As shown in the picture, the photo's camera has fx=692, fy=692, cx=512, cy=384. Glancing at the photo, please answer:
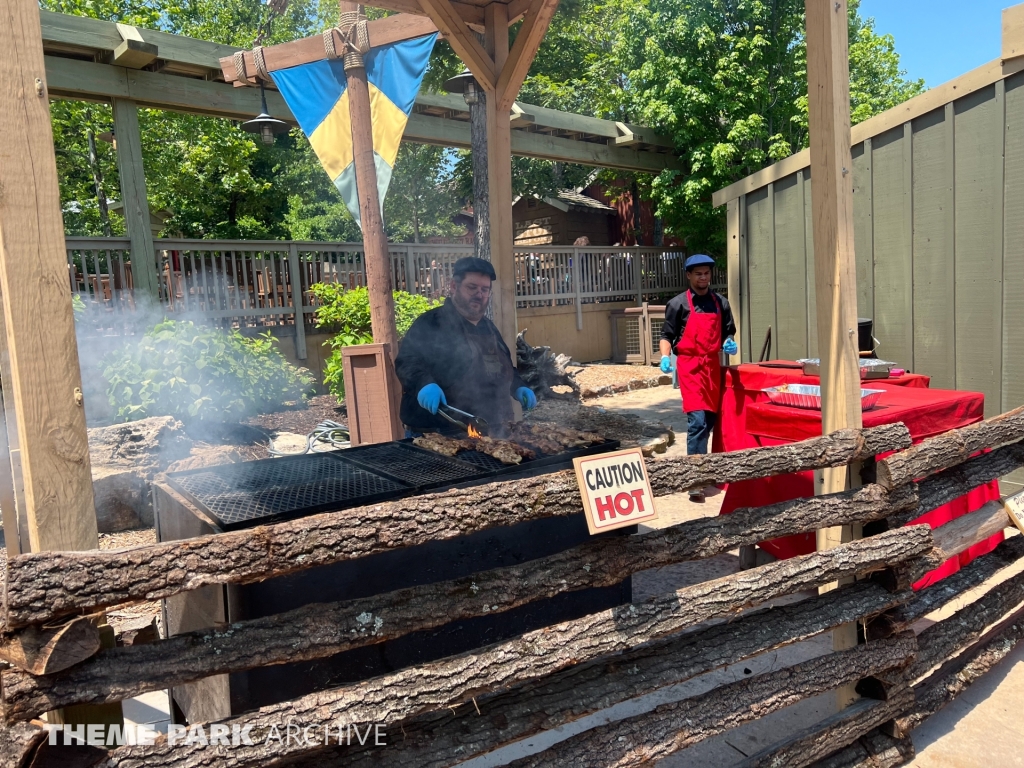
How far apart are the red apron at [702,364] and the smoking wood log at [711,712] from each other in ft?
8.85

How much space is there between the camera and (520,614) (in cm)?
285

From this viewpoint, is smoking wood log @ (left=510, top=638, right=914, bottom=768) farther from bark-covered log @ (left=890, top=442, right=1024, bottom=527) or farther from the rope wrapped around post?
the rope wrapped around post

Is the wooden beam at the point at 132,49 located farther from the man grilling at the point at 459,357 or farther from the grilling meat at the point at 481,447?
the grilling meat at the point at 481,447

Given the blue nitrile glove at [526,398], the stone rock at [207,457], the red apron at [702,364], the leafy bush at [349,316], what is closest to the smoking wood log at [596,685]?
the blue nitrile glove at [526,398]

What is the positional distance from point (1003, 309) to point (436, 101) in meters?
9.04

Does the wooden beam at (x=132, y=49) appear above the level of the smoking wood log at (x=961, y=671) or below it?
above

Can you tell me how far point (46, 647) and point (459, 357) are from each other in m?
2.95

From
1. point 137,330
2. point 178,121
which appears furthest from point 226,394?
point 178,121

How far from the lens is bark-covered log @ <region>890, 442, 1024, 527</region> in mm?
2990

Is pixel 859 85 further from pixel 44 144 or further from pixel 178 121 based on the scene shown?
pixel 44 144

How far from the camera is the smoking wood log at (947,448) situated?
2.74m

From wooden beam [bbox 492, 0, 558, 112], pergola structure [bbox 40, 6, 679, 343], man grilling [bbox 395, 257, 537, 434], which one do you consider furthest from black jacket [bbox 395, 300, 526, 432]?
pergola structure [bbox 40, 6, 679, 343]

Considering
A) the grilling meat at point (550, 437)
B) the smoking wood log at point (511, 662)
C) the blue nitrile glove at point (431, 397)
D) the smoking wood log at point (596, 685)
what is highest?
the blue nitrile glove at point (431, 397)

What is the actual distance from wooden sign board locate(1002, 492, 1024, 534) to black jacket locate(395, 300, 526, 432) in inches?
112
